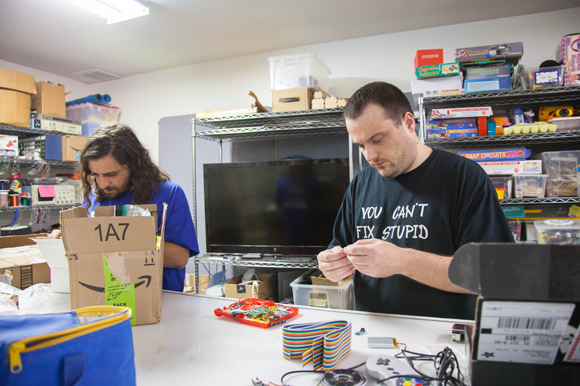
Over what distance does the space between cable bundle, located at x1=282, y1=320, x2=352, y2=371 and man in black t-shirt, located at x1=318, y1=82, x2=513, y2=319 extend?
30 centimetres

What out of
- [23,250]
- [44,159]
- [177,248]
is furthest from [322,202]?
[44,159]

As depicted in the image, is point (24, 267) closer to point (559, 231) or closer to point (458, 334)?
point (458, 334)

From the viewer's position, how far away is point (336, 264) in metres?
1.10

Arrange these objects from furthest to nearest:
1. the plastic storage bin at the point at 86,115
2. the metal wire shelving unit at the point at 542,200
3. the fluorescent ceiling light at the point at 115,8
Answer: the plastic storage bin at the point at 86,115, the fluorescent ceiling light at the point at 115,8, the metal wire shelving unit at the point at 542,200

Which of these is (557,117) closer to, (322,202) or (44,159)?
(322,202)

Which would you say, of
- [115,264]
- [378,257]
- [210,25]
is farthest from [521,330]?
[210,25]

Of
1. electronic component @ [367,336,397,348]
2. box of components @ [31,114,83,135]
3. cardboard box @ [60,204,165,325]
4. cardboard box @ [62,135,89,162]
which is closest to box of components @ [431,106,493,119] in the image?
electronic component @ [367,336,397,348]

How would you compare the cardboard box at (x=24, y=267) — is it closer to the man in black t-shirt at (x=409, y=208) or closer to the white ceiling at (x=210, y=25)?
the man in black t-shirt at (x=409, y=208)

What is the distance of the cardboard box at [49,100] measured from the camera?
325 cm

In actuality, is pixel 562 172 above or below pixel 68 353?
above

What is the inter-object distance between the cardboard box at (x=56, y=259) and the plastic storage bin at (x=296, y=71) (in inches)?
77.1

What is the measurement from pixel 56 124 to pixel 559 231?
13.5 feet

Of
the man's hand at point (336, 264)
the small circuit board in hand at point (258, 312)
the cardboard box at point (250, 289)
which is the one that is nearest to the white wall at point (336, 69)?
the cardboard box at point (250, 289)

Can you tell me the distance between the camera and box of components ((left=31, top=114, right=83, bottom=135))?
322 cm
